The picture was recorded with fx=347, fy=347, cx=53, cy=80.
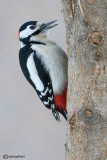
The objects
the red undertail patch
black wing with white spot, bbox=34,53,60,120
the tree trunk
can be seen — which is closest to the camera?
the tree trunk

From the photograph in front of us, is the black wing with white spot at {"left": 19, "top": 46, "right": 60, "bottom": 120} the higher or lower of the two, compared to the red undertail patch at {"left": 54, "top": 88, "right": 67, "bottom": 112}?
higher

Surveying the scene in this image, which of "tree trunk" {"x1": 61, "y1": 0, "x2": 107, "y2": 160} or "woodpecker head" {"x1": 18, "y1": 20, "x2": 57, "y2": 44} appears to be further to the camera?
"woodpecker head" {"x1": 18, "y1": 20, "x2": 57, "y2": 44}

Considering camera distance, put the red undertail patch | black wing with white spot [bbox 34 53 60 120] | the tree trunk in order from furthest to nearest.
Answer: the red undertail patch
black wing with white spot [bbox 34 53 60 120]
the tree trunk

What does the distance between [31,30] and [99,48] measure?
0.90m

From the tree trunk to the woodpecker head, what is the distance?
2.28 feet

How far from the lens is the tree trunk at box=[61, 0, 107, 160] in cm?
151

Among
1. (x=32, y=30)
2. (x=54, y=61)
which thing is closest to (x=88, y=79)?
(x=54, y=61)

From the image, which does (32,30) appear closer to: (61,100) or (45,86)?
(45,86)

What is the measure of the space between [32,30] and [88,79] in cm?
88

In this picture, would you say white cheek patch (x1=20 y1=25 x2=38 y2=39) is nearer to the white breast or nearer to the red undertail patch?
the white breast

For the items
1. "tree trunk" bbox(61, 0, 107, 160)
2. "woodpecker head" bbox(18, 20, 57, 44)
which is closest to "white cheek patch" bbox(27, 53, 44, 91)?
"woodpecker head" bbox(18, 20, 57, 44)

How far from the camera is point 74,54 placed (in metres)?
1.62

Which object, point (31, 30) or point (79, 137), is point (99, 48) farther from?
point (31, 30)

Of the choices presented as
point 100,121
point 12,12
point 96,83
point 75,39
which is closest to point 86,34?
Result: point 75,39
